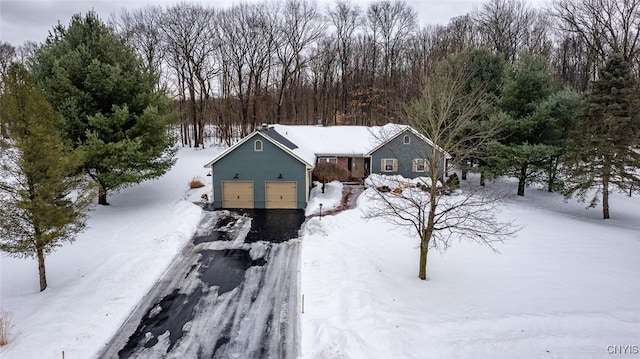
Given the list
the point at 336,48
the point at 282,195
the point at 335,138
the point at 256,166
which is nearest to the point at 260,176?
the point at 256,166

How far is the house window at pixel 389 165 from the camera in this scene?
28.0 meters

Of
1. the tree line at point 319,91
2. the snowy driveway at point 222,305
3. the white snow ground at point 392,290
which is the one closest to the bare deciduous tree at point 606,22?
the tree line at point 319,91

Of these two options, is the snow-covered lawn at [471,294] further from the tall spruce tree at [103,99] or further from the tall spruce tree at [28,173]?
the tall spruce tree at [103,99]

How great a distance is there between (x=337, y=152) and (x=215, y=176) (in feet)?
32.9

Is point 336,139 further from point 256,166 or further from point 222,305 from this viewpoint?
point 222,305

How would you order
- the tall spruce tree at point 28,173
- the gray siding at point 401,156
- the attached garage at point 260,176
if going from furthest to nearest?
the gray siding at point 401,156 < the attached garage at point 260,176 < the tall spruce tree at point 28,173

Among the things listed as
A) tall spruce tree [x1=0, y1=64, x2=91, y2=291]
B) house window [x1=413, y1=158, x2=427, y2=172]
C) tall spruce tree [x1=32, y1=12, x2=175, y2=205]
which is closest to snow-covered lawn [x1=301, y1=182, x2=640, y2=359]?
tall spruce tree [x1=0, y1=64, x2=91, y2=291]

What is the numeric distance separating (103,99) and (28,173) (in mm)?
9517

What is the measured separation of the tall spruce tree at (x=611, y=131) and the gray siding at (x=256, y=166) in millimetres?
15234

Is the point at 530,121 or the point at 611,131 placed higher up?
the point at 530,121

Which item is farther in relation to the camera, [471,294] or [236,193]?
[236,193]

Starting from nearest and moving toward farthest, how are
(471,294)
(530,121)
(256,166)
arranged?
(471,294) < (256,166) < (530,121)

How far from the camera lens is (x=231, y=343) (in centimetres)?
935

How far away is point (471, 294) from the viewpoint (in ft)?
38.2
